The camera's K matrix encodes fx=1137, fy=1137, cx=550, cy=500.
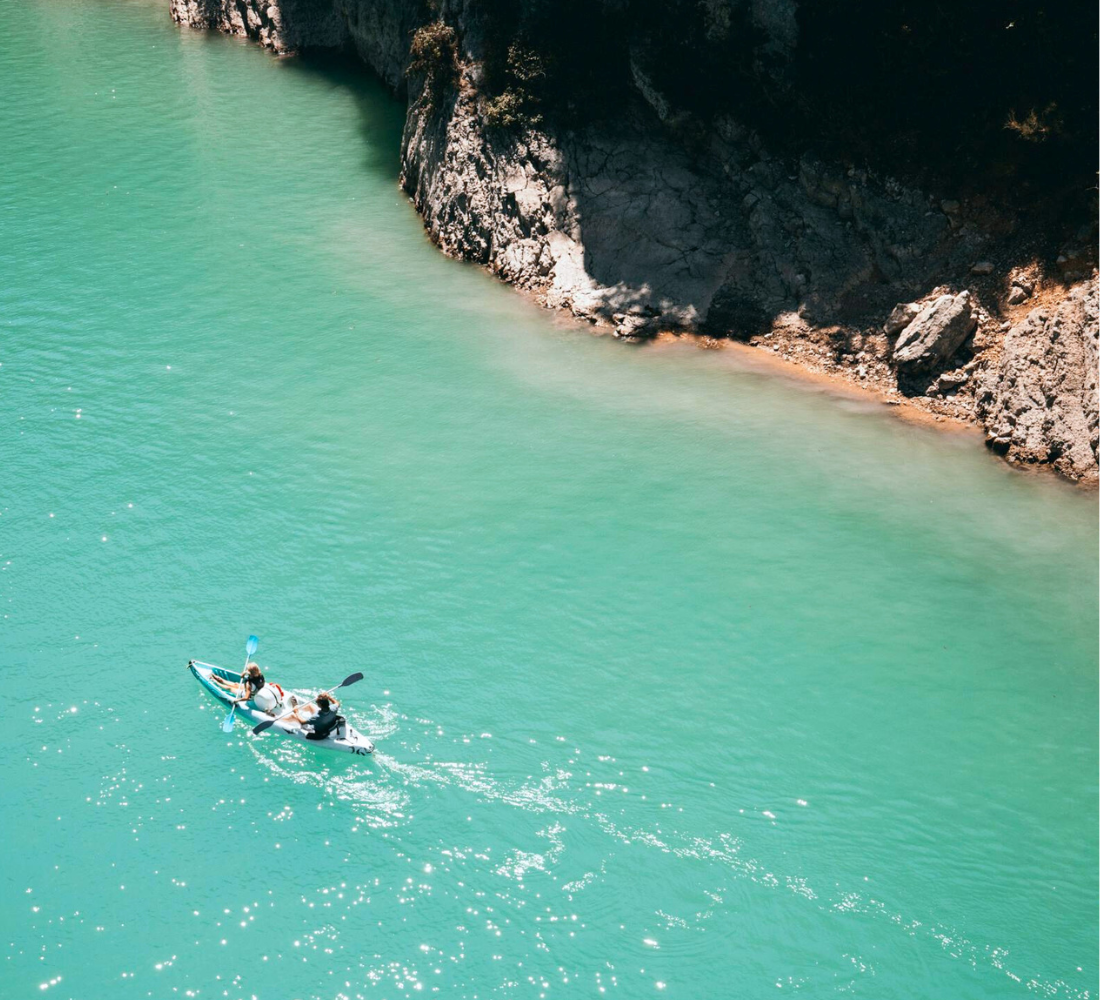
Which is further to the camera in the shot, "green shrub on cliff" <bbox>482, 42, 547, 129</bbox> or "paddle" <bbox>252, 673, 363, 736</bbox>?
"green shrub on cliff" <bbox>482, 42, 547, 129</bbox>

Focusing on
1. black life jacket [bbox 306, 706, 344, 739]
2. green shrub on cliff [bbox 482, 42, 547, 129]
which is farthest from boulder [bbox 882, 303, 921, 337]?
black life jacket [bbox 306, 706, 344, 739]

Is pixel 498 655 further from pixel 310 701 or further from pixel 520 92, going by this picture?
pixel 520 92

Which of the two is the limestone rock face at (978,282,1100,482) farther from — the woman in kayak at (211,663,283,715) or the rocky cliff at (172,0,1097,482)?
the woman in kayak at (211,663,283,715)

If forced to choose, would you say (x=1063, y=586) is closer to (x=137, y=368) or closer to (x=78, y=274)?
(x=137, y=368)

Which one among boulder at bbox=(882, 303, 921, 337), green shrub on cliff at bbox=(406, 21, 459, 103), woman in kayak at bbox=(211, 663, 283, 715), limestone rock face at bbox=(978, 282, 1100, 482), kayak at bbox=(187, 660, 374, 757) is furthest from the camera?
green shrub on cliff at bbox=(406, 21, 459, 103)

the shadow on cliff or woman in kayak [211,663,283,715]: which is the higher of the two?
the shadow on cliff

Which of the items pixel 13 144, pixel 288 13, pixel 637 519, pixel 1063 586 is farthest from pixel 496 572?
pixel 288 13
